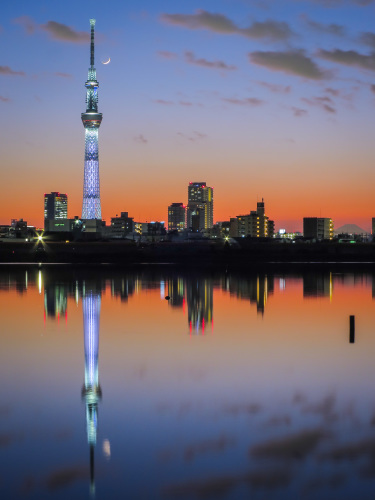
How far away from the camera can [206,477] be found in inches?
456

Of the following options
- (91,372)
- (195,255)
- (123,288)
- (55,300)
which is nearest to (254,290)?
(123,288)

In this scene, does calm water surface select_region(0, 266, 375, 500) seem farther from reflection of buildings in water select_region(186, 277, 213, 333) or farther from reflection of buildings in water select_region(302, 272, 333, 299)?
reflection of buildings in water select_region(302, 272, 333, 299)

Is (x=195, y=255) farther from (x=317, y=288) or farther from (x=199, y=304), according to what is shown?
(x=199, y=304)

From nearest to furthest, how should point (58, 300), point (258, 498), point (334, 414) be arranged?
point (258, 498) → point (334, 414) → point (58, 300)

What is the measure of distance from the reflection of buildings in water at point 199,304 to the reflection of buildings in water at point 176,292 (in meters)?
0.49

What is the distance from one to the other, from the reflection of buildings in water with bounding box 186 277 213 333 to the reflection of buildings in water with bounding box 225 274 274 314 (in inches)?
87.9

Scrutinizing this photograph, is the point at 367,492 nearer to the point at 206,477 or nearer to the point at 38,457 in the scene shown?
the point at 206,477

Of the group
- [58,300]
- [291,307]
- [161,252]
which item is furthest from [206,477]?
[161,252]

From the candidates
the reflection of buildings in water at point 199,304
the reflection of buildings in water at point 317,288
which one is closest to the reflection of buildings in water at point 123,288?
the reflection of buildings in water at point 199,304

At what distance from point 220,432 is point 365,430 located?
3316 millimetres

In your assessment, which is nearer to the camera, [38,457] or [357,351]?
[38,457]

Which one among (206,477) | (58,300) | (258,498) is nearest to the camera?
(258,498)

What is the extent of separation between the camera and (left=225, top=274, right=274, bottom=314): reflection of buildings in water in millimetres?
45250

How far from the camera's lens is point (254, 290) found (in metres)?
54.3
